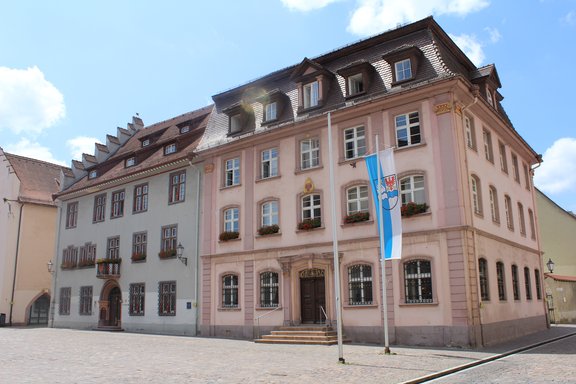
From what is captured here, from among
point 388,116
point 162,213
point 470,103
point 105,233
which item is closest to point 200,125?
point 162,213

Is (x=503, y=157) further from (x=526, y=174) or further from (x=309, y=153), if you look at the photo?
(x=309, y=153)

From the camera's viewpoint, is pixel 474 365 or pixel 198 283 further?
pixel 198 283

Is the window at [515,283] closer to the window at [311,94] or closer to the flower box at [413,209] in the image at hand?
the flower box at [413,209]

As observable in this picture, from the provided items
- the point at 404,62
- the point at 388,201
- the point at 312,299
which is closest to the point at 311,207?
the point at 312,299

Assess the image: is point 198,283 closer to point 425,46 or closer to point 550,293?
point 425,46

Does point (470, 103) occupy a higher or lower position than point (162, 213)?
higher

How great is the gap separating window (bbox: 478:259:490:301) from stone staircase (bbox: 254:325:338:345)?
5817 millimetres

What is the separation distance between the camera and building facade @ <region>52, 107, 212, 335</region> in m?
29.1

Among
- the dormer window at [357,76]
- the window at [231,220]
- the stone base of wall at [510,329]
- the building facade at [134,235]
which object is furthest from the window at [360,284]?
the building facade at [134,235]

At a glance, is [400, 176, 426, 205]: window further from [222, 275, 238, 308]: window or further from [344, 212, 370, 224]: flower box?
[222, 275, 238, 308]: window

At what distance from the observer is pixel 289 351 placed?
18.5m

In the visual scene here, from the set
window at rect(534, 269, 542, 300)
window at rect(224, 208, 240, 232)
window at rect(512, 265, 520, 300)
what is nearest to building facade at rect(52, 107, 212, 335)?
window at rect(224, 208, 240, 232)

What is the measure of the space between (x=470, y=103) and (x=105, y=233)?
22915 mm

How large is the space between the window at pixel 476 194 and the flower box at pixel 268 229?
8.48m
